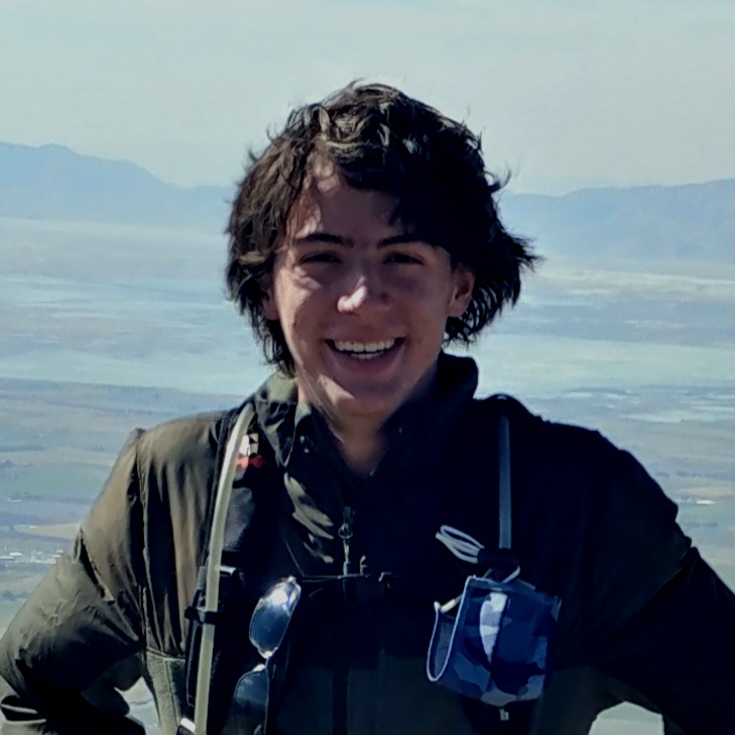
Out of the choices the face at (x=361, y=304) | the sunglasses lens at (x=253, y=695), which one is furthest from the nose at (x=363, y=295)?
the sunglasses lens at (x=253, y=695)

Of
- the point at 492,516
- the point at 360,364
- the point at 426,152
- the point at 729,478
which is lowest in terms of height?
the point at 729,478

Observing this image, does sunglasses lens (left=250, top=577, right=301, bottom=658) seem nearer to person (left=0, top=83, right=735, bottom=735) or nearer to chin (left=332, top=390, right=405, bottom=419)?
person (left=0, top=83, right=735, bottom=735)

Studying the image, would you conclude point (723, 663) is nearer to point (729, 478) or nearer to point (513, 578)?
point (513, 578)

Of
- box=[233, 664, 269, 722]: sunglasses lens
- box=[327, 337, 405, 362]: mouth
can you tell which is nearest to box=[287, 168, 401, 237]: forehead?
box=[327, 337, 405, 362]: mouth

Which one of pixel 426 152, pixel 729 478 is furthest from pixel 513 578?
pixel 729 478

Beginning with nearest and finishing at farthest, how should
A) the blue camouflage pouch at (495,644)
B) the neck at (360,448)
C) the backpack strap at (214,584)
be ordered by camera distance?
the blue camouflage pouch at (495,644) < the backpack strap at (214,584) < the neck at (360,448)

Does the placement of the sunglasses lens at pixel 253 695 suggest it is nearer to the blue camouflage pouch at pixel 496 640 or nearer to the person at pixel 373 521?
the person at pixel 373 521
